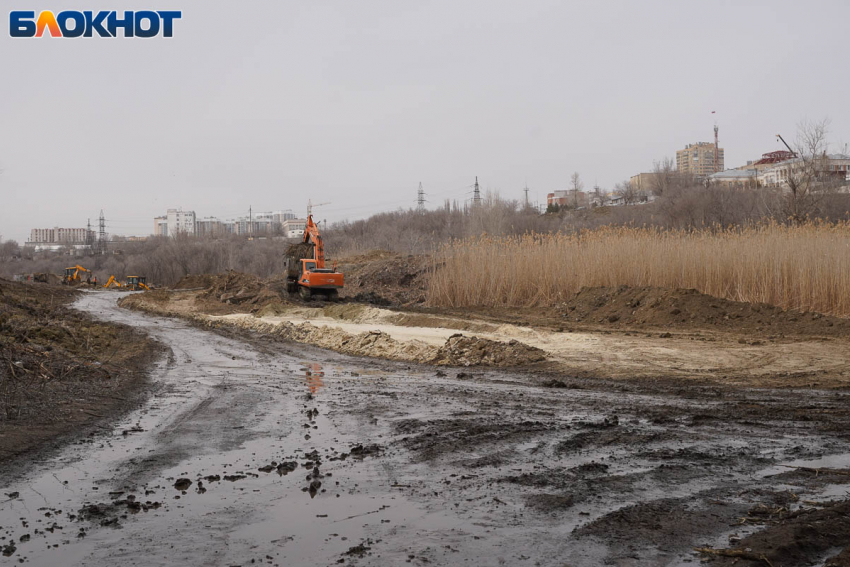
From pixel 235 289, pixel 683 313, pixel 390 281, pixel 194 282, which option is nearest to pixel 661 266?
pixel 683 313

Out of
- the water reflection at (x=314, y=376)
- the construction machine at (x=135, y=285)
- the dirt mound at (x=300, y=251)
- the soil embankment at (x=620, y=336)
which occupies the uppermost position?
the dirt mound at (x=300, y=251)

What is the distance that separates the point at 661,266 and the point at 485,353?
8.71 meters

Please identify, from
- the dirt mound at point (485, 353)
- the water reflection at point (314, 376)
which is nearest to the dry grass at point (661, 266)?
the dirt mound at point (485, 353)

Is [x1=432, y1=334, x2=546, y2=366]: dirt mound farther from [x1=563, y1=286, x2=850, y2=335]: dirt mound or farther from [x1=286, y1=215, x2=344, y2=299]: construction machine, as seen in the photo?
[x1=286, y1=215, x2=344, y2=299]: construction machine

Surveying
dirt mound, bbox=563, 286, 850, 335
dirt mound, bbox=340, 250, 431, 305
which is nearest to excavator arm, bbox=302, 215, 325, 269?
dirt mound, bbox=340, 250, 431, 305

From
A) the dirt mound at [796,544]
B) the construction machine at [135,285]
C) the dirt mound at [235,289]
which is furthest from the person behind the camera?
the construction machine at [135,285]

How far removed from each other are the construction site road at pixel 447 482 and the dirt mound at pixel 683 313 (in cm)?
666

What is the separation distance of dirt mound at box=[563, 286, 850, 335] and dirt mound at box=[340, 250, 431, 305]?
11084 mm

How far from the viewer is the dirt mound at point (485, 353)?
13.4m

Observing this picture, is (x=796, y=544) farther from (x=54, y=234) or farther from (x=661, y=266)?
(x=54, y=234)

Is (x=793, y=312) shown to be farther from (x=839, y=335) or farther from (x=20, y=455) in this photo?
(x=20, y=455)

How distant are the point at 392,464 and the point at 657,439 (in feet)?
8.64

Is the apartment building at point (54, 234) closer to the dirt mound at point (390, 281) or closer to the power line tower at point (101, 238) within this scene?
the power line tower at point (101, 238)

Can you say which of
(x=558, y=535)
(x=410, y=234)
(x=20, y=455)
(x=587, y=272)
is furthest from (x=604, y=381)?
(x=410, y=234)
